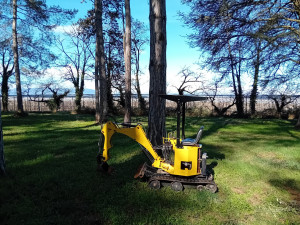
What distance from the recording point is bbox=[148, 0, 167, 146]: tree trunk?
5.89 metres

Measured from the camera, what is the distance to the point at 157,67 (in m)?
5.90

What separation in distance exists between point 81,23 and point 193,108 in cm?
1434

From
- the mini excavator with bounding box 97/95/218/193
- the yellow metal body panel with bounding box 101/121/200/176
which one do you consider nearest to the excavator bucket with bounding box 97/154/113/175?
the mini excavator with bounding box 97/95/218/193

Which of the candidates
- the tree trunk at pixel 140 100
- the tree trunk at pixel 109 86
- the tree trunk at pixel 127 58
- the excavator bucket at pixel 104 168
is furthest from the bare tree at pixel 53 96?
the excavator bucket at pixel 104 168

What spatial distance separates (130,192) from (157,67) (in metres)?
3.10

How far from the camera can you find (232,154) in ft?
22.5

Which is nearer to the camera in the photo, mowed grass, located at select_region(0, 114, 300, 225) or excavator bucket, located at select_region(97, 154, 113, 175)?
mowed grass, located at select_region(0, 114, 300, 225)

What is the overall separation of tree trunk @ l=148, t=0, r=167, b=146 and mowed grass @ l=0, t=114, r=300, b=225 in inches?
34.8

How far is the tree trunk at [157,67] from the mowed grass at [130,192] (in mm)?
884

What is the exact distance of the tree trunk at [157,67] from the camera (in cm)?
589

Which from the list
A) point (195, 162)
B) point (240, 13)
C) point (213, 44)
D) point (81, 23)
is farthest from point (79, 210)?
point (81, 23)

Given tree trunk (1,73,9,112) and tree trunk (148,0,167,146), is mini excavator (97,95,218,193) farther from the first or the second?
tree trunk (1,73,9,112)

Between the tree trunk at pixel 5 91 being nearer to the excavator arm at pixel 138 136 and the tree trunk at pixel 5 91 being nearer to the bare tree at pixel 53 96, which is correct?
the bare tree at pixel 53 96

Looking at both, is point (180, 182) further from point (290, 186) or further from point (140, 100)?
point (140, 100)
